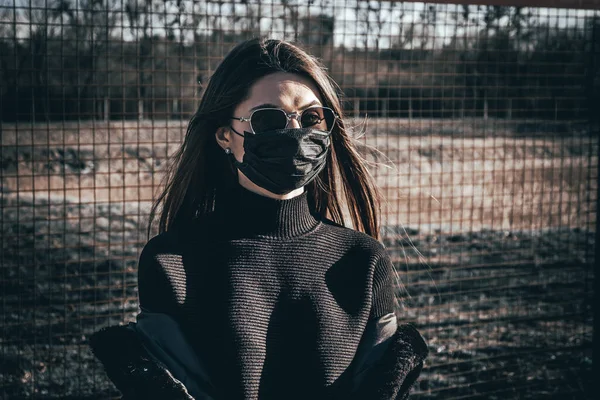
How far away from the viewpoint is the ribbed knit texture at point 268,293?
2.12 meters

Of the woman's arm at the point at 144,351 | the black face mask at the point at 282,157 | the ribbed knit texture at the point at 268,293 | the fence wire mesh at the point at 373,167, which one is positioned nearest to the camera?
the woman's arm at the point at 144,351

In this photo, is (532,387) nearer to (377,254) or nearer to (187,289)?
(377,254)

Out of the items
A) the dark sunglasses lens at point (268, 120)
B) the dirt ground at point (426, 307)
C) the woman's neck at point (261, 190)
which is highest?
the dark sunglasses lens at point (268, 120)

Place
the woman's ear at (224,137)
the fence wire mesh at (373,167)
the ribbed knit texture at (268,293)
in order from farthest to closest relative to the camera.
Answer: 1. the fence wire mesh at (373,167)
2. the woman's ear at (224,137)
3. the ribbed knit texture at (268,293)

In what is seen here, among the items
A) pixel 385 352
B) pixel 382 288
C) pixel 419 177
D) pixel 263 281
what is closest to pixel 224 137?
pixel 263 281

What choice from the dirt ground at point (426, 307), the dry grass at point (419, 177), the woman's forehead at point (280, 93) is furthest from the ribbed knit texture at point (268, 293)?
the dirt ground at point (426, 307)

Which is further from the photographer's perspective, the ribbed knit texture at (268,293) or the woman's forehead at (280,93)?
the woman's forehead at (280,93)

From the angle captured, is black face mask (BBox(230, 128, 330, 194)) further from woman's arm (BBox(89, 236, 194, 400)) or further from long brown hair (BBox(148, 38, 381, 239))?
woman's arm (BBox(89, 236, 194, 400))

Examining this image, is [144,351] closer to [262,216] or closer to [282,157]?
[262,216]

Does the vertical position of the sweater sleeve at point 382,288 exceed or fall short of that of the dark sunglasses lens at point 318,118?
it falls short

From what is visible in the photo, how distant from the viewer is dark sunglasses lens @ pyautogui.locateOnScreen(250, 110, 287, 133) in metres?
2.23

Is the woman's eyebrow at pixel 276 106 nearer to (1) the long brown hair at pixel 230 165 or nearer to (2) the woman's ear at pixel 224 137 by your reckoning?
(1) the long brown hair at pixel 230 165

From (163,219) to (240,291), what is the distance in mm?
487

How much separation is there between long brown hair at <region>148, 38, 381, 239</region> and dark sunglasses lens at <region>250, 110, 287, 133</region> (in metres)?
0.08
